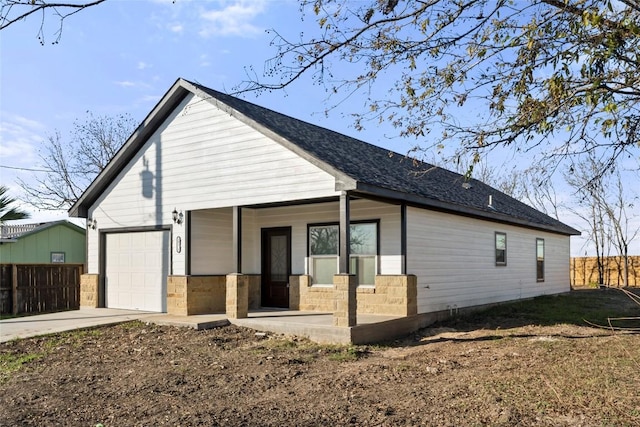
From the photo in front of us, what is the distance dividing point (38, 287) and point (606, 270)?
2822cm

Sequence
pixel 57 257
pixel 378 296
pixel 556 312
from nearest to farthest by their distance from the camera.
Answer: pixel 378 296
pixel 556 312
pixel 57 257

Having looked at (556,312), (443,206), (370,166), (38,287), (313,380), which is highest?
(370,166)

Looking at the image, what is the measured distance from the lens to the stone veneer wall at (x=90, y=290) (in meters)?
15.8

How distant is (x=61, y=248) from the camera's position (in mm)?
24875

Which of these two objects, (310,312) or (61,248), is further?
(61,248)

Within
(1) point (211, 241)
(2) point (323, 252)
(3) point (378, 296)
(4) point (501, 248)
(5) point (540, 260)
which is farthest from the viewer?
(5) point (540, 260)

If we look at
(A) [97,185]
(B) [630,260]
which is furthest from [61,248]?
(B) [630,260]

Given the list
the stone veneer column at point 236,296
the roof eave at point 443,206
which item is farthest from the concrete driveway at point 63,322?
the roof eave at point 443,206

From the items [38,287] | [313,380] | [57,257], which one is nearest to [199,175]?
[313,380]

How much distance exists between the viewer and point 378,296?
12.8 meters

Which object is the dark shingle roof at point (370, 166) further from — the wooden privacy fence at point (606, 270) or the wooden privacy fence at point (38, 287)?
the wooden privacy fence at point (606, 270)

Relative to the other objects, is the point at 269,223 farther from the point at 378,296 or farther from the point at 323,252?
the point at 378,296

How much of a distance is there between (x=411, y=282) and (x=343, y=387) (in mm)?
5355

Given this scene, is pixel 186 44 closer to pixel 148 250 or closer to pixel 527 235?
pixel 148 250
